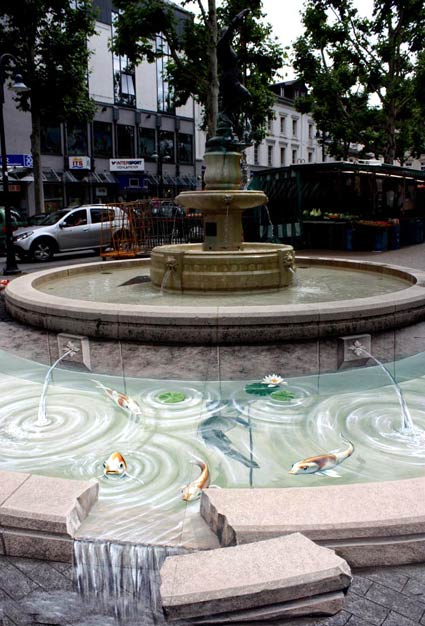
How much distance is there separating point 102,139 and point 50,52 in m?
13.7

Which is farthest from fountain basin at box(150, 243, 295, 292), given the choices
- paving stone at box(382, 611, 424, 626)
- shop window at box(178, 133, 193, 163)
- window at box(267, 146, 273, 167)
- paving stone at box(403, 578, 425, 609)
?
window at box(267, 146, 273, 167)

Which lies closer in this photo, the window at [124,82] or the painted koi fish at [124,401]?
the painted koi fish at [124,401]

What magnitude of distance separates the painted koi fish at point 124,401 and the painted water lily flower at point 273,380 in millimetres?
1445

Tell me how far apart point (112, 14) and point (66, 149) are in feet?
32.9

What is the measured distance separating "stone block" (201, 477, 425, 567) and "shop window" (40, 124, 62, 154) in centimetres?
3555

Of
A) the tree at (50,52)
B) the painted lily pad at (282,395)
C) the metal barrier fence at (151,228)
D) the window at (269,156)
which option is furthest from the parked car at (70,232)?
the window at (269,156)

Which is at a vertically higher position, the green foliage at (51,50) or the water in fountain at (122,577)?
the green foliage at (51,50)

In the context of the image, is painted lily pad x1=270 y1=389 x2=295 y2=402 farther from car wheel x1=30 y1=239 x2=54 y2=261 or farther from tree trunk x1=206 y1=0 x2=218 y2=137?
tree trunk x1=206 y1=0 x2=218 y2=137

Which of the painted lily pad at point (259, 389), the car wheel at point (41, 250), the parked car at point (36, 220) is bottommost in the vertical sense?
the painted lily pad at point (259, 389)

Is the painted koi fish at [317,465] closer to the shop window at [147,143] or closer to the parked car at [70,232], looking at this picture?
the parked car at [70,232]

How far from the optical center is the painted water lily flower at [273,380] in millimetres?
6426

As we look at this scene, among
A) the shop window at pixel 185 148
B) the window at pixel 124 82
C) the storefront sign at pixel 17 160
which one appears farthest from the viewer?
the shop window at pixel 185 148

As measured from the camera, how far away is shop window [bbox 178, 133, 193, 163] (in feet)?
155

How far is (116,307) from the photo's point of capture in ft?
23.0
